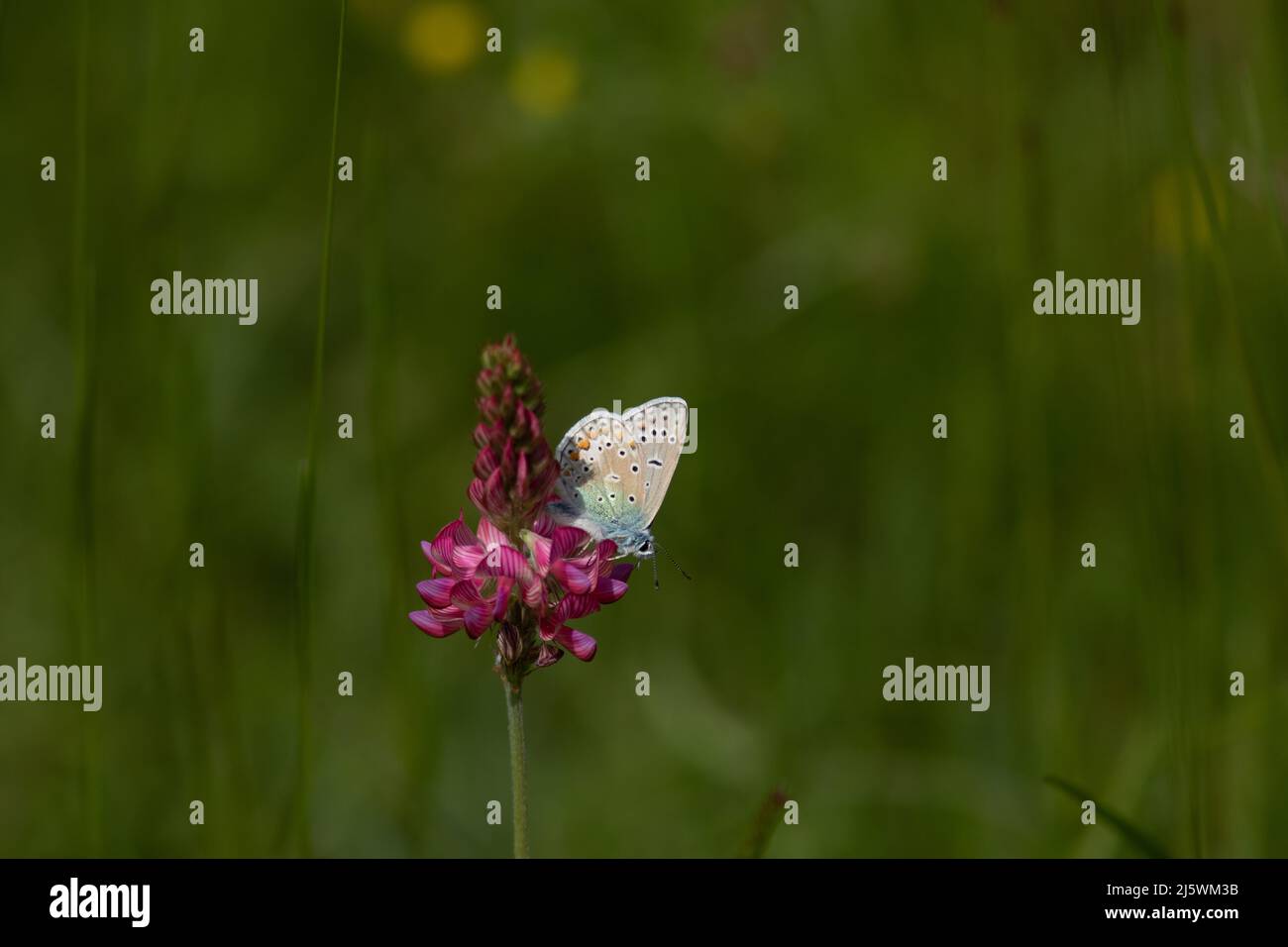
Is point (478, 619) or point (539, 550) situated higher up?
point (539, 550)

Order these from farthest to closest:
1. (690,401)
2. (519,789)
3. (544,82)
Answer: (544,82)
(690,401)
(519,789)

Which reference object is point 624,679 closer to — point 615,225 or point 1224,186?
point 615,225

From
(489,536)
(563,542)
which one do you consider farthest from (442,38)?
(563,542)

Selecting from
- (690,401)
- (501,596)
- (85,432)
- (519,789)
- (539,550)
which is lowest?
(519,789)

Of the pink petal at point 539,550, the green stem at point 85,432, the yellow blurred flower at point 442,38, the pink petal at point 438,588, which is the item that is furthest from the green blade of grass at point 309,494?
the yellow blurred flower at point 442,38

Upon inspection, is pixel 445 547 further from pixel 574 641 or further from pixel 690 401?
pixel 690 401

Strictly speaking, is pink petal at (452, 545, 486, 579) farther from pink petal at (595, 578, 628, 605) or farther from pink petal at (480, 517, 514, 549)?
pink petal at (595, 578, 628, 605)
